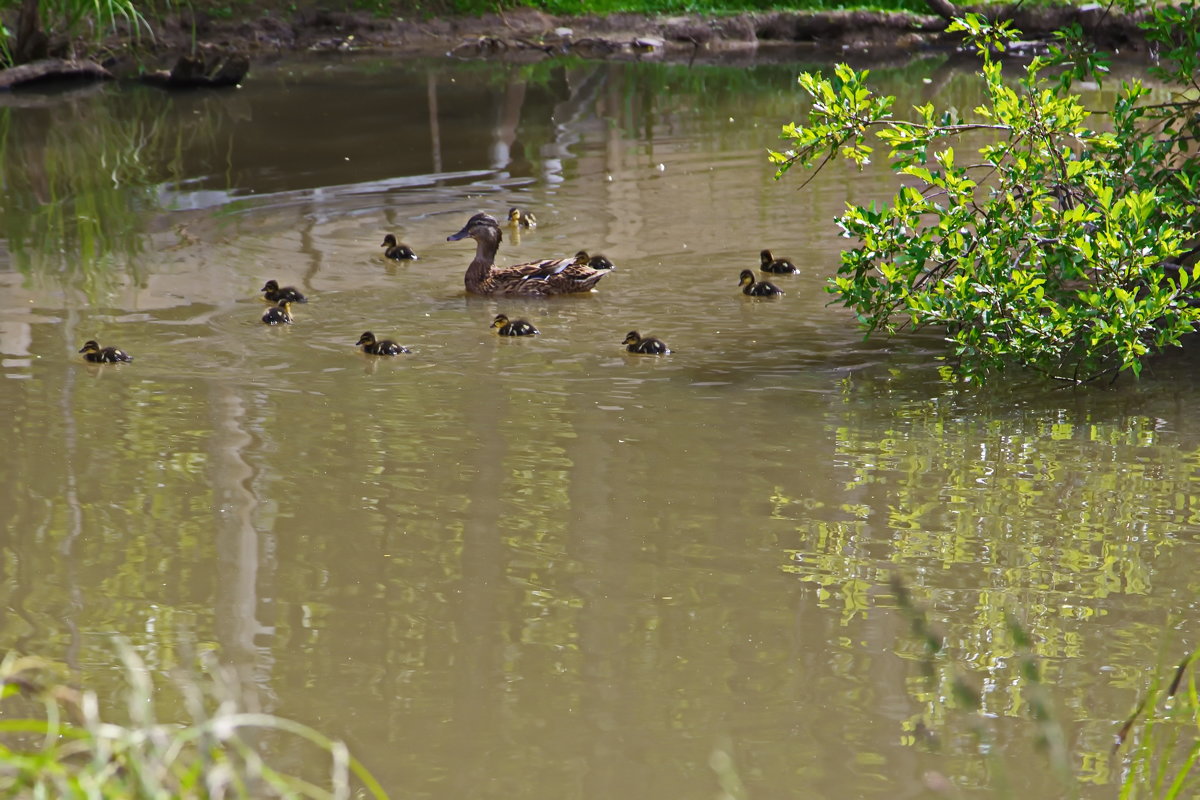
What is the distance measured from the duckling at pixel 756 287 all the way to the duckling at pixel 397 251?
103 inches

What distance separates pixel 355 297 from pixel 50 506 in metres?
3.96

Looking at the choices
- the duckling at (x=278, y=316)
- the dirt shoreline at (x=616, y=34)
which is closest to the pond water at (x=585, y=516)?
the duckling at (x=278, y=316)

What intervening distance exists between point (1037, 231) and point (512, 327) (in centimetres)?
314

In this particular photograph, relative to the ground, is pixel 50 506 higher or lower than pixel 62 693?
→ lower

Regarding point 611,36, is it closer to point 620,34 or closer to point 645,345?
point 620,34

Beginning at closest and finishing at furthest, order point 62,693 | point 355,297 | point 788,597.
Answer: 1. point 62,693
2. point 788,597
3. point 355,297

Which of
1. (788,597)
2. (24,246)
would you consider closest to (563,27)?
(24,246)

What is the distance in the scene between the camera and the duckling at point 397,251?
1085 cm

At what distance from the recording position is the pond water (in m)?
4.44

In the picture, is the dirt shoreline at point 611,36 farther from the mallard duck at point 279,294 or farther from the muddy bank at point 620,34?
the mallard duck at point 279,294

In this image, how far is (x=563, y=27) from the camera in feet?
93.7

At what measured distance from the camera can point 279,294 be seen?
9484mm

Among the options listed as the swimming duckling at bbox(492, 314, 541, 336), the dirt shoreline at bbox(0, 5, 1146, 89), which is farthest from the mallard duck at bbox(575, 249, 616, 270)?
the dirt shoreline at bbox(0, 5, 1146, 89)

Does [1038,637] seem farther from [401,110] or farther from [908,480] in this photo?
[401,110]
